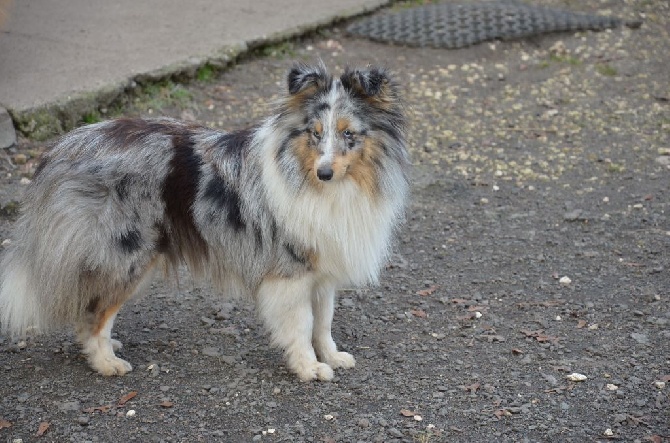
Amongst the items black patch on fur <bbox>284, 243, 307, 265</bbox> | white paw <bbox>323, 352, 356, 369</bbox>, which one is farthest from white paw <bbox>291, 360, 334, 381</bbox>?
black patch on fur <bbox>284, 243, 307, 265</bbox>

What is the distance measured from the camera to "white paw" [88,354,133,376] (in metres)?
4.71

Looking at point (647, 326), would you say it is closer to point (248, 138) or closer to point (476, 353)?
point (476, 353)

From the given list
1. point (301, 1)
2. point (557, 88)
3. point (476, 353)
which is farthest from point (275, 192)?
point (301, 1)

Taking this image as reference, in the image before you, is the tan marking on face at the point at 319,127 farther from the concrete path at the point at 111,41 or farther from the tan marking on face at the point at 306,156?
the concrete path at the point at 111,41

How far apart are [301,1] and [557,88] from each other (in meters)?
2.84

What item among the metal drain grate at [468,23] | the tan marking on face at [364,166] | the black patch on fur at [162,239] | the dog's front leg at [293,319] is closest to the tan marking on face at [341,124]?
the tan marking on face at [364,166]

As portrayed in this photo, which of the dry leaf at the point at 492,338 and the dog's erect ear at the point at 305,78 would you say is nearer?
the dog's erect ear at the point at 305,78

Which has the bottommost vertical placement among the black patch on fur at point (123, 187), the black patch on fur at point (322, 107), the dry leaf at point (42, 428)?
Answer: the dry leaf at point (42, 428)

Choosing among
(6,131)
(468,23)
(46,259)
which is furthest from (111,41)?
(46,259)

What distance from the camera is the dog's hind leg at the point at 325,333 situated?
15.9 feet

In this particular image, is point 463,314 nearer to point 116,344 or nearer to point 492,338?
point 492,338

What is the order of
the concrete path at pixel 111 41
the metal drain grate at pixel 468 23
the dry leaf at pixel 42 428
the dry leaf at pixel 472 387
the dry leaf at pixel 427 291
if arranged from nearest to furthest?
the dry leaf at pixel 42 428, the dry leaf at pixel 472 387, the dry leaf at pixel 427 291, the concrete path at pixel 111 41, the metal drain grate at pixel 468 23

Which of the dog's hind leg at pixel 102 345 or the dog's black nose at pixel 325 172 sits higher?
the dog's black nose at pixel 325 172

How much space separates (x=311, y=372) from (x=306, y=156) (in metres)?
1.09
